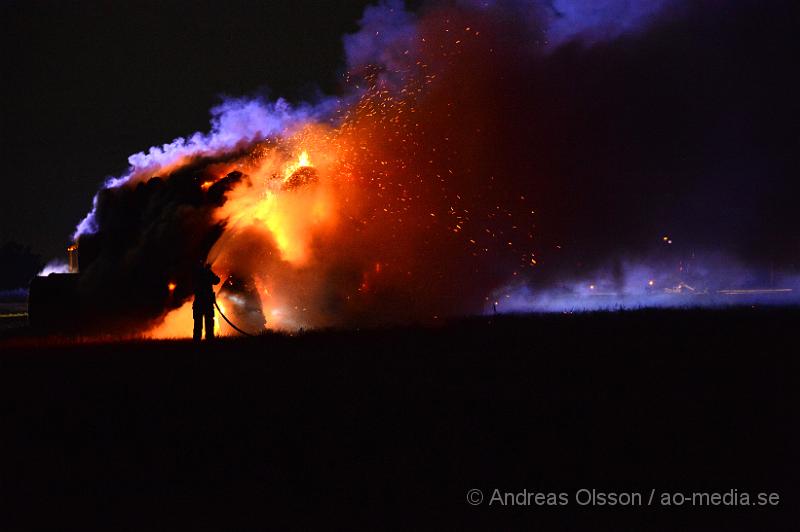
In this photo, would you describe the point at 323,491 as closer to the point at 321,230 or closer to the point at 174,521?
the point at 174,521

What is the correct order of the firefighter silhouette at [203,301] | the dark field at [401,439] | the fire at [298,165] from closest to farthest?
the dark field at [401,439] < the firefighter silhouette at [203,301] < the fire at [298,165]

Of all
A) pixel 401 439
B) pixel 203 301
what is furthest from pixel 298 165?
pixel 401 439

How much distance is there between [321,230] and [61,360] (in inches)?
504

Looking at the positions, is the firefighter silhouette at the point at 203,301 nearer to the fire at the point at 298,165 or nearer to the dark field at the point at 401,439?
the fire at the point at 298,165

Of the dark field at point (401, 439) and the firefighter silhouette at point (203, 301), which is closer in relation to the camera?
the dark field at point (401, 439)

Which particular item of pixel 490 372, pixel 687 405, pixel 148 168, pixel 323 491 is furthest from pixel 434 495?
pixel 148 168

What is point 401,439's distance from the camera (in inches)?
400

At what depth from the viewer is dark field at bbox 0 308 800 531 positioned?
8266 mm

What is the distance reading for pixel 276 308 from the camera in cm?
2938

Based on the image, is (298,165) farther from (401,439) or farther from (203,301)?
(401,439)

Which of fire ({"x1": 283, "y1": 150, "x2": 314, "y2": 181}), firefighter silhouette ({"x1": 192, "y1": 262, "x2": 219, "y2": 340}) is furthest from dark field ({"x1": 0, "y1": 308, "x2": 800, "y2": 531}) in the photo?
fire ({"x1": 283, "y1": 150, "x2": 314, "y2": 181})

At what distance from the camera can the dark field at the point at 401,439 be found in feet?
27.1

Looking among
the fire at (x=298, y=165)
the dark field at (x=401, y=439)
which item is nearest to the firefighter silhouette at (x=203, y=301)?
the fire at (x=298, y=165)

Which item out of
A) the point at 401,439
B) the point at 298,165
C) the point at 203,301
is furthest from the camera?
the point at 298,165
